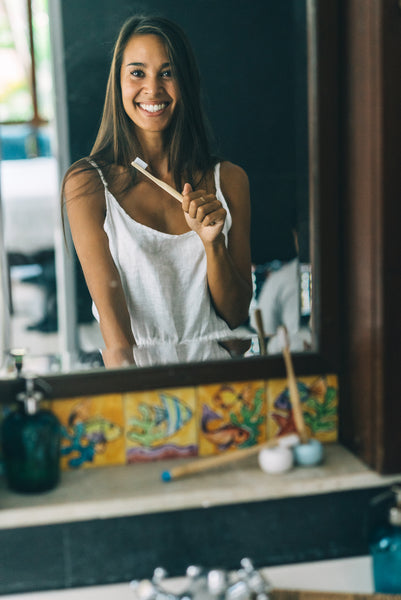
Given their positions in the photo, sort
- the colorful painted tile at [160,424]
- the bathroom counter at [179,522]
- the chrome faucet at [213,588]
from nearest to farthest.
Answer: the chrome faucet at [213,588]
the bathroom counter at [179,522]
the colorful painted tile at [160,424]

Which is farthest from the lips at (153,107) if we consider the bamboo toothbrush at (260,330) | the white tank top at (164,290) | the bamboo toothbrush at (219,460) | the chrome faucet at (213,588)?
the chrome faucet at (213,588)

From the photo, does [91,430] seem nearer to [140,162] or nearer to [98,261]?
[98,261]

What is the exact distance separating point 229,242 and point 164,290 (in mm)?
147

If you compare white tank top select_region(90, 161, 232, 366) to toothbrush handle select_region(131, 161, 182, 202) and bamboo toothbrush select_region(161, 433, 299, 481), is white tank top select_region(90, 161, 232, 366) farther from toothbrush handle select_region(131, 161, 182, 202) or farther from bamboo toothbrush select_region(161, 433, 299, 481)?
bamboo toothbrush select_region(161, 433, 299, 481)

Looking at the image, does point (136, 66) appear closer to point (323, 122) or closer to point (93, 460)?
point (323, 122)

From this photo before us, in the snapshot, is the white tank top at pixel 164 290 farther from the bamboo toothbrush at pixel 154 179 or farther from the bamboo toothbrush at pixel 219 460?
the bamboo toothbrush at pixel 219 460

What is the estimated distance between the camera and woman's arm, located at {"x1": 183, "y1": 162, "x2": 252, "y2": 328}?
1.16 meters

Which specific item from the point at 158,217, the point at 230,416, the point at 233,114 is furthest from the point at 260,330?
the point at 233,114

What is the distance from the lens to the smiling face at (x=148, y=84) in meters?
1.09

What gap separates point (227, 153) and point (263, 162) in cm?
7

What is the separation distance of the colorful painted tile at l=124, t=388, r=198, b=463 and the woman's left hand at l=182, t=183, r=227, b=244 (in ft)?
0.94

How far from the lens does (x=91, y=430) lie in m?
1.16

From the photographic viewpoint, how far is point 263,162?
3.86 ft

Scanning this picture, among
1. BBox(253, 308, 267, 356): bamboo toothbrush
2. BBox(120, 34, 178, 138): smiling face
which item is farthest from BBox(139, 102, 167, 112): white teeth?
BBox(253, 308, 267, 356): bamboo toothbrush
